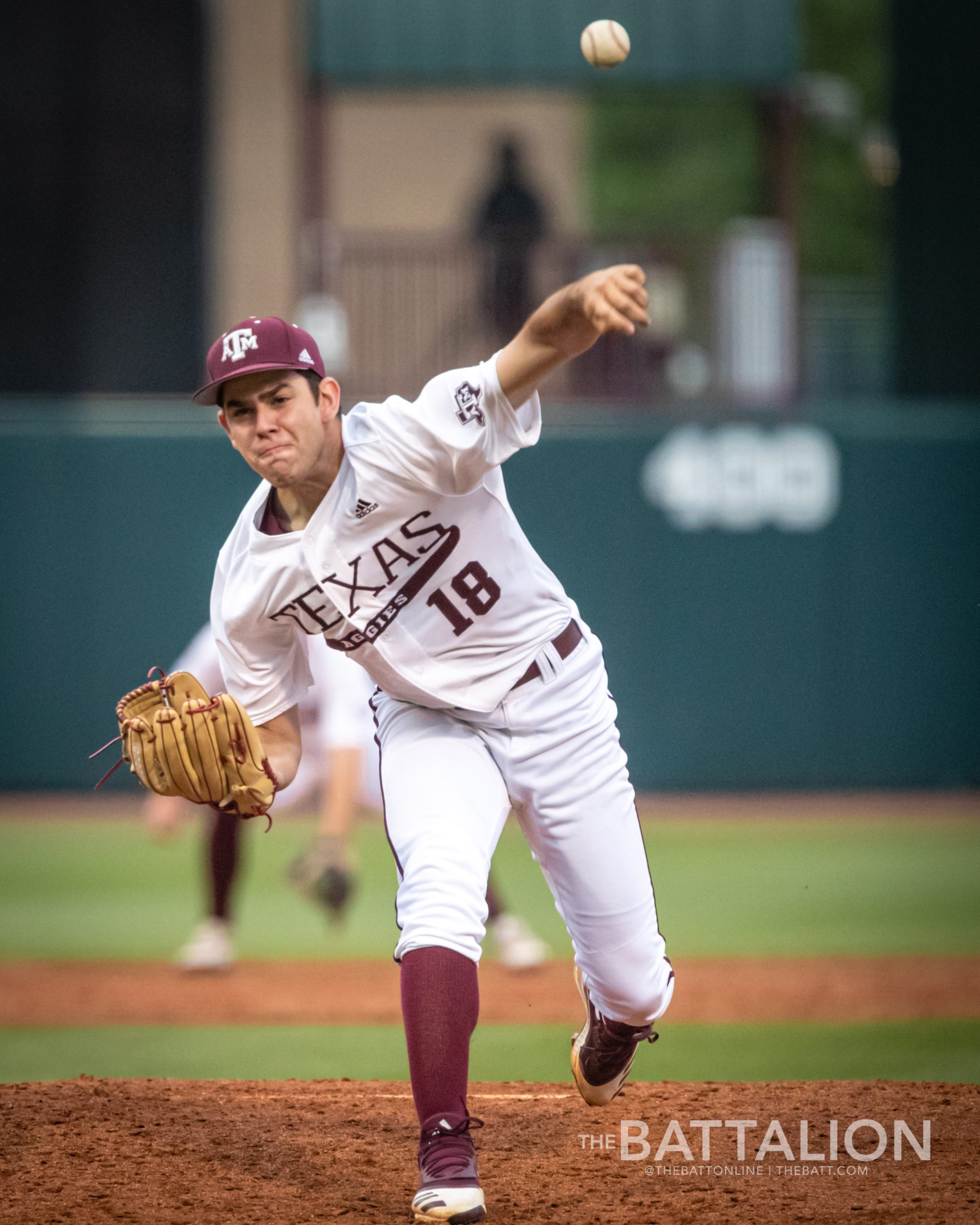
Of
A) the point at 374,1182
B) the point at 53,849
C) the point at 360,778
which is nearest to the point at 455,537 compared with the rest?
the point at 374,1182

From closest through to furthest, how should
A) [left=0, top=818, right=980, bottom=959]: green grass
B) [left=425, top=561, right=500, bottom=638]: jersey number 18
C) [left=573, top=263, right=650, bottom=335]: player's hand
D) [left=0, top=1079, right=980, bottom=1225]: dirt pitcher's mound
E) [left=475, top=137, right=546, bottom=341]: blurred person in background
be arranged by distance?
[left=573, top=263, right=650, bottom=335]: player's hand < [left=0, top=1079, right=980, bottom=1225]: dirt pitcher's mound < [left=425, top=561, right=500, bottom=638]: jersey number 18 < [left=0, top=818, right=980, bottom=959]: green grass < [left=475, top=137, right=546, bottom=341]: blurred person in background

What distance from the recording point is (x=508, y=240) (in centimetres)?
1185

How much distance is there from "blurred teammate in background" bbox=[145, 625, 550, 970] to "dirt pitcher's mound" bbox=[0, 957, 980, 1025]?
0.40 ft

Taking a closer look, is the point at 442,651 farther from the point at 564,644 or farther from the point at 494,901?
the point at 494,901

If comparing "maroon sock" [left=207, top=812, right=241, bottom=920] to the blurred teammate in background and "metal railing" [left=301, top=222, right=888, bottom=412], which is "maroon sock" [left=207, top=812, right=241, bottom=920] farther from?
"metal railing" [left=301, top=222, right=888, bottom=412]

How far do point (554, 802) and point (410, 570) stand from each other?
564mm

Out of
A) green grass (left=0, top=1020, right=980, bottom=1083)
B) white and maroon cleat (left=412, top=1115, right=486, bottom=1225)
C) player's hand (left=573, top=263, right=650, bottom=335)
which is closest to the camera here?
player's hand (left=573, top=263, right=650, bottom=335)

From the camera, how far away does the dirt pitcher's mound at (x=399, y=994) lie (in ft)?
17.4

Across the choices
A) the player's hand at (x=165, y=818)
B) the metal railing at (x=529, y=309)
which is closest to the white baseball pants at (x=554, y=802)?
the player's hand at (x=165, y=818)

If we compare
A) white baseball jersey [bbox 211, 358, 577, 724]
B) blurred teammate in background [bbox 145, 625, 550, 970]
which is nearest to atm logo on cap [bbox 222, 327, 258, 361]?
white baseball jersey [bbox 211, 358, 577, 724]

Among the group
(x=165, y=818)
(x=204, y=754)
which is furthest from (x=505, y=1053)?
(x=204, y=754)

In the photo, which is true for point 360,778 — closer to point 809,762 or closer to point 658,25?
point 809,762

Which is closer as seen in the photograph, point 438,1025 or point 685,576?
point 438,1025

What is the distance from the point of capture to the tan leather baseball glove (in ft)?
10.9
